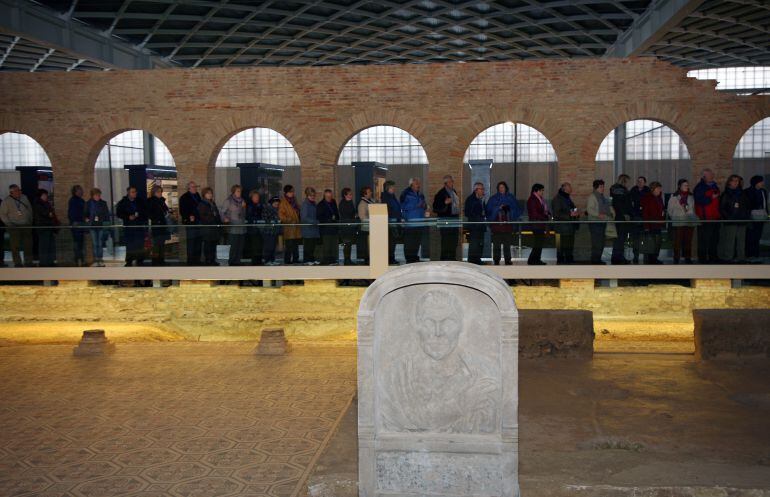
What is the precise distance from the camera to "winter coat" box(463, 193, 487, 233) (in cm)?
1400

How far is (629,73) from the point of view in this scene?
669 inches

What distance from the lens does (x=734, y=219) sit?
44.4ft

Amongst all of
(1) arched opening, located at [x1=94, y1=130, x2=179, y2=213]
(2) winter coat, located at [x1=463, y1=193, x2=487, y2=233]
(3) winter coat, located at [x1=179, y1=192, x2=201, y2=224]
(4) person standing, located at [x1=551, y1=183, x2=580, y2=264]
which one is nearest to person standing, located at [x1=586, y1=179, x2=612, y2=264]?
(4) person standing, located at [x1=551, y1=183, x2=580, y2=264]

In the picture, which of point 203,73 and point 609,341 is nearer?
point 609,341

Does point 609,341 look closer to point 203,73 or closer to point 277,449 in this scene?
point 277,449

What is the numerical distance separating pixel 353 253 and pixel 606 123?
6880 millimetres

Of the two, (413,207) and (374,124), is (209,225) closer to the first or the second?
(413,207)

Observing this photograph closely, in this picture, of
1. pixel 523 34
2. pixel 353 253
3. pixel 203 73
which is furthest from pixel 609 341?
pixel 523 34

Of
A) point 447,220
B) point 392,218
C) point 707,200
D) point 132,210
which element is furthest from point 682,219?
point 132,210

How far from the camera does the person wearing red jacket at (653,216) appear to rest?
1379cm

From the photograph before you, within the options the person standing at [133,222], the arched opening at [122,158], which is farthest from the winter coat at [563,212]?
the arched opening at [122,158]

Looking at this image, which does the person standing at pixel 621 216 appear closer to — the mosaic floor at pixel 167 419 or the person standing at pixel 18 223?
the mosaic floor at pixel 167 419

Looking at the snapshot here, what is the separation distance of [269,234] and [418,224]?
297 centimetres

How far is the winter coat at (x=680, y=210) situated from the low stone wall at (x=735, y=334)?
2.84 meters
